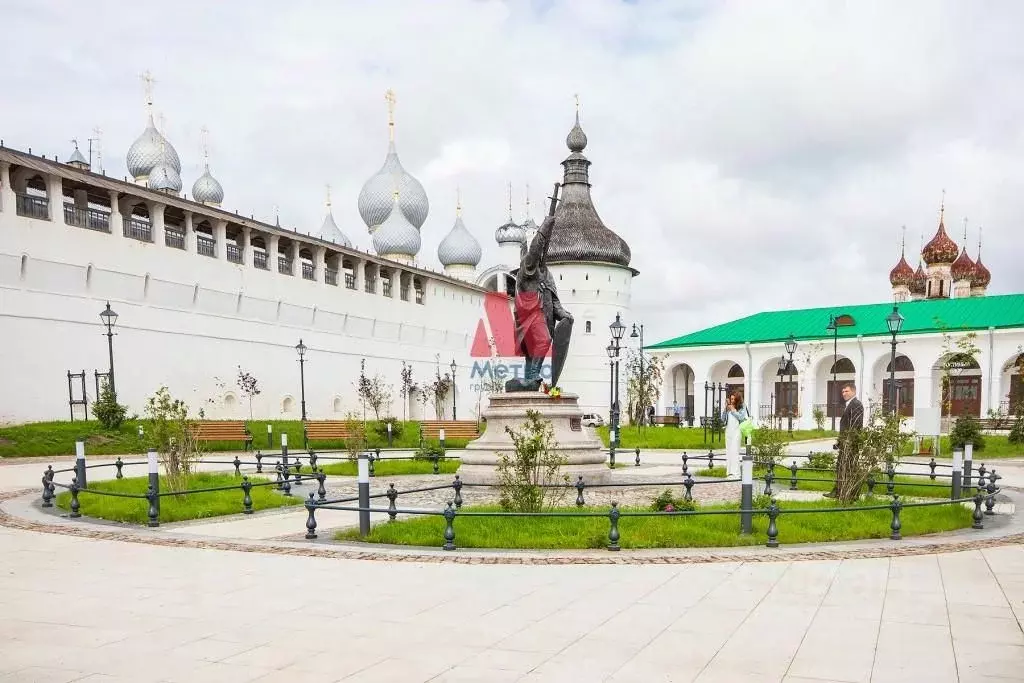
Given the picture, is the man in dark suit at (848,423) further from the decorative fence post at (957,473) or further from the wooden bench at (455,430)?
the wooden bench at (455,430)

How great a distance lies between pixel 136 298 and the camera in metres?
32.8

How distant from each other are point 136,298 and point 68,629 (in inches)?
1169

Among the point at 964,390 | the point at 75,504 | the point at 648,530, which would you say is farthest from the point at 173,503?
the point at 964,390

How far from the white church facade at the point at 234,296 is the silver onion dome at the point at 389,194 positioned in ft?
0.37

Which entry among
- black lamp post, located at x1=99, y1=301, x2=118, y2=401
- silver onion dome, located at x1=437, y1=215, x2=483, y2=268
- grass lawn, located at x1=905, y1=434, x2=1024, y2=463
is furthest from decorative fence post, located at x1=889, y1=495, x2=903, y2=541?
silver onion dome, located at x1=437, y1=215, x2=483, y2=268

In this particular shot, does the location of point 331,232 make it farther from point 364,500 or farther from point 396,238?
point 364,500

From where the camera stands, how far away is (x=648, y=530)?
31.3ft

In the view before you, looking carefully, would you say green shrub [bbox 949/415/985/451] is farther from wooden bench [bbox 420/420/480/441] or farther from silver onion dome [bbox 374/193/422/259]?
silver onion dome [bbox 374/193/422/259]

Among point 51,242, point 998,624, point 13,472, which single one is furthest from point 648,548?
point 51,242

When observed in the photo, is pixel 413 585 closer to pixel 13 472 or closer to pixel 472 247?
pixel 13 472

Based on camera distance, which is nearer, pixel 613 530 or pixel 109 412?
pixel 613 530

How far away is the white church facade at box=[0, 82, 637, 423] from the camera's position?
1152 inches

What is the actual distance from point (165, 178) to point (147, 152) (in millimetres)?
2821

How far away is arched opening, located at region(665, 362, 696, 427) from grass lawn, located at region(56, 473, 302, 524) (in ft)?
156
